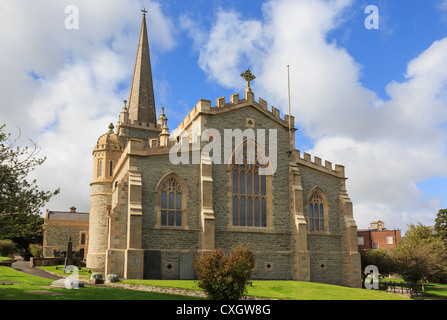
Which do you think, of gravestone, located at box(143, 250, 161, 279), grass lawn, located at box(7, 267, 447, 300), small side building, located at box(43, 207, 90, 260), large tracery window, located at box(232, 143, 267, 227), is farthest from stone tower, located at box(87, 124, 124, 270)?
small side building, located at box(43, 207, 90, 260)

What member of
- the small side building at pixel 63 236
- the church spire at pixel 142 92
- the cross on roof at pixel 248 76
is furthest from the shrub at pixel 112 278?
the small side building at pixel 63 236

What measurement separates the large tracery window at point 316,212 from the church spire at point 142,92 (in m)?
21.5

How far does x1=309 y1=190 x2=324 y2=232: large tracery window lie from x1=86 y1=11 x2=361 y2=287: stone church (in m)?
0.08

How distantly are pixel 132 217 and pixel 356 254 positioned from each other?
57.7ft

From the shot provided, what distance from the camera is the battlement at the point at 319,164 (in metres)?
31.7

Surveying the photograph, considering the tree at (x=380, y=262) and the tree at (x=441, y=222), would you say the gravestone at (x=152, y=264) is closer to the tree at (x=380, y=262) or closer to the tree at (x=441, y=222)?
the tree at (x=380, y=262)

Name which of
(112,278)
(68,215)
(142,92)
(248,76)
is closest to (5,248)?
(68,215)

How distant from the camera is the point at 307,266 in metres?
28.9

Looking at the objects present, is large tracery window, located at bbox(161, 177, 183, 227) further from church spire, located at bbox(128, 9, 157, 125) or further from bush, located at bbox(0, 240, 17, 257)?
bush, located at bbox(0, 240, 17, 257)

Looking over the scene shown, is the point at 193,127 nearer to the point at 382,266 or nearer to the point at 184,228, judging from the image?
the point at 184,228

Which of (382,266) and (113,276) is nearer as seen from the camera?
(113,276)
